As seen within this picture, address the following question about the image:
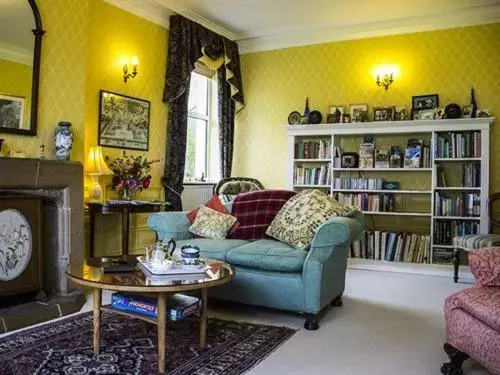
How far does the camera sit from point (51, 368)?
232 centimetres

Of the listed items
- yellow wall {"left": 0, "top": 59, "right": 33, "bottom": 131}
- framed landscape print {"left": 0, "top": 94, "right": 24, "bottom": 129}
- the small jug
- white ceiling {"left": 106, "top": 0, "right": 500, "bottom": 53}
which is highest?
white ceiling {"left": 106, "top": 0, "right": 500, "bottom": 53}

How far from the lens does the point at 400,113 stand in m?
5.63

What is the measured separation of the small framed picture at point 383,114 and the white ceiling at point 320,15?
94 cm

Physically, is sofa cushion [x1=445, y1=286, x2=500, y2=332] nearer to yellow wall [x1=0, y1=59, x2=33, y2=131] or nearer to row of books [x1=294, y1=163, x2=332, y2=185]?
yellow wall [x1=0, y1=59, x2=33, y2=131]

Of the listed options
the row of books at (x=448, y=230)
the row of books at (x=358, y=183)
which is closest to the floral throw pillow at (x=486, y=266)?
the row of books at (x=448, y=230)

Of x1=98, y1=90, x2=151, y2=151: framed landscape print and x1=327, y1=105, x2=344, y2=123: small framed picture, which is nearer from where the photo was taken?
x1=98, y1=90, x2=151, y2=151: framed landscape print

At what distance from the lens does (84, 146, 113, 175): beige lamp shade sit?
4375mm

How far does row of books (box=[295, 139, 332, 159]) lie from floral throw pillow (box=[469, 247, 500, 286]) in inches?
137

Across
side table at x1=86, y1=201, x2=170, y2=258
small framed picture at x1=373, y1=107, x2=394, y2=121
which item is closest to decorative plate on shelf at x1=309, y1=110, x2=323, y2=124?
small framed picture at x1=373, y1=107, x2=394, y2=121

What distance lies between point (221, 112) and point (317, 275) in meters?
3.74

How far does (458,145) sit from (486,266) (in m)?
3.19

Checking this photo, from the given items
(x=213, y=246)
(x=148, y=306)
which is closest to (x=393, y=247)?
(x=213, y=246)

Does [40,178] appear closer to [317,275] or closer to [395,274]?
[317,275]

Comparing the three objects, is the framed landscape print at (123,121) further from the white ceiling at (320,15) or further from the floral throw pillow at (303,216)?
the floral throw pillow at (303,216)
